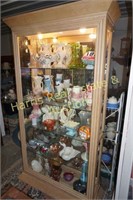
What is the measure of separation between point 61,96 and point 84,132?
42 cm

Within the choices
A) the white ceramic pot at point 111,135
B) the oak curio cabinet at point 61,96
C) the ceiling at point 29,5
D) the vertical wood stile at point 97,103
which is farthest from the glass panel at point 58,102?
the ceiling at point 29,5

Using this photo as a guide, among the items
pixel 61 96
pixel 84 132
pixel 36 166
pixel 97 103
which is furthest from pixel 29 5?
pixel 36 166

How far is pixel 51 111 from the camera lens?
1.52 metres

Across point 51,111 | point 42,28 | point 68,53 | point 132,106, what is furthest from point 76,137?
point 42,28

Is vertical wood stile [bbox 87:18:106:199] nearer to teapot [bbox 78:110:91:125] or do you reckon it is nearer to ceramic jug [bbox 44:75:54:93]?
teapot [bbox 78:110:91:125]

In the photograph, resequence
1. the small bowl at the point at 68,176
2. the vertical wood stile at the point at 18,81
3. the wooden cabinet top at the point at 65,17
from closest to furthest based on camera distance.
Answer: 1. the wooden cabinet top at the point at 65,17
2. the vertical wood stile at the point at 18,81
3. the small bowl at the point at 68,176

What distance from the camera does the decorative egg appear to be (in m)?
1.27

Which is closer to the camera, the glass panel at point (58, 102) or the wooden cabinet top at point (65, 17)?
the wooden cabinet top at point (65, 17)

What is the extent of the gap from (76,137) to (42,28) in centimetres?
101

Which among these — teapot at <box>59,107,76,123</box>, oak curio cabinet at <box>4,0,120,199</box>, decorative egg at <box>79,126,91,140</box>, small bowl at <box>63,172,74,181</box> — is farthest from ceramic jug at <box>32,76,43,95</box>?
small bowl at <box>63,172,74,181</box>

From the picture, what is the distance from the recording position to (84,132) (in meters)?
1.28

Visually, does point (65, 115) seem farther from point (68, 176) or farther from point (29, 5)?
point (29, 5)

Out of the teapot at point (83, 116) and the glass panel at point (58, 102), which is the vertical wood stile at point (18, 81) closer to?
the glass panel at point (58, 102)

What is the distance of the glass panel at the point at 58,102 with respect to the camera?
128cm
